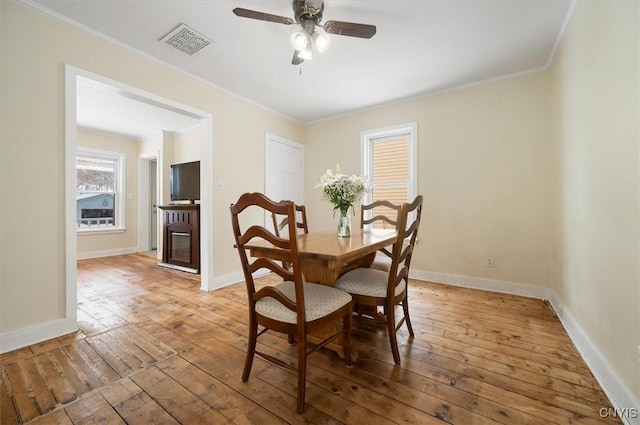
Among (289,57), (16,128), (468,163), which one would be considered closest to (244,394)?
(16,128)

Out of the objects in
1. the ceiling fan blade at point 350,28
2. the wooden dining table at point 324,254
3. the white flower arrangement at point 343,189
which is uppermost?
the ceiling fan blade at point 350,28

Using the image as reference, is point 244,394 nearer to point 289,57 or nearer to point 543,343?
point 543,343

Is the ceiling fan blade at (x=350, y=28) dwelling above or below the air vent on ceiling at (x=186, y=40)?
below

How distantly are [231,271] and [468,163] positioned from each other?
339 centimetres

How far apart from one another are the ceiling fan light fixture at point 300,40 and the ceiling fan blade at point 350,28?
A: 16 cm

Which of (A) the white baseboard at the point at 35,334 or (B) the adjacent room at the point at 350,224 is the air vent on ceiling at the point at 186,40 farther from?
(A) the white baseboard at the point at 35,334

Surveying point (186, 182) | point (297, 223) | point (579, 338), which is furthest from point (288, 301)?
point (186, 182)

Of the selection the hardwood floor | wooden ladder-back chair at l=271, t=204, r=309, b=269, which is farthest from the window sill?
wooden ladder-back chair at l=271, t=204, r=309, b=269

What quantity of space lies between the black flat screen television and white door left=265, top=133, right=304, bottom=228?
137 cm

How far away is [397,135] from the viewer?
3.82m

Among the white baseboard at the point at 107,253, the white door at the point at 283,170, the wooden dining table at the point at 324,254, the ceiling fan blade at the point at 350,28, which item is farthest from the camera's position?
the white baseboard at the point at 107,253

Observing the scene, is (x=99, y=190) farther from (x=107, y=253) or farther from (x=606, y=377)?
(x=606, y=377)

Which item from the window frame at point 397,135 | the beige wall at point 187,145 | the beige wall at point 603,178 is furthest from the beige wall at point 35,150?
the beige wall at point 603,178

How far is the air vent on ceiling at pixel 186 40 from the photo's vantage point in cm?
220
